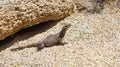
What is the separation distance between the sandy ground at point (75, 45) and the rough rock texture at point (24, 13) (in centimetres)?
28

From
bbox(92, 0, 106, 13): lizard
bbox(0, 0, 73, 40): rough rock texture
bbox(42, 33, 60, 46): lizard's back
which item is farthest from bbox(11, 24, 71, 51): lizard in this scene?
bbox(92, 0, 106, 13): lizard

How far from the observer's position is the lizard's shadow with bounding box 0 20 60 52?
221 inches

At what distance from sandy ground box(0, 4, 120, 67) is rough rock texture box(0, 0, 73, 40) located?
276 millimetres

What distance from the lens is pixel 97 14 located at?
5.91 meters

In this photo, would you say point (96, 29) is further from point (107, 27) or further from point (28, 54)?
point (28, 54)

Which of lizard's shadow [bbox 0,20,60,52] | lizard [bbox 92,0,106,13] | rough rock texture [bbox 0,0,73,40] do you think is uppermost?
rough rock texture [bbox 0,0,73,40]

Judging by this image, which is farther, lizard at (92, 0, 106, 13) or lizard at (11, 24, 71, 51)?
lizard at (92, 0, 106, 13)

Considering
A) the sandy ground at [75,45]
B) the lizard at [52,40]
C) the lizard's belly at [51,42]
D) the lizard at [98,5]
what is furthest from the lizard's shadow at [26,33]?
the lizard at [98,5]

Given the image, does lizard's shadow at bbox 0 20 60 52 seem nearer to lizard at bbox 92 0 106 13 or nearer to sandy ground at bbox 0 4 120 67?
sandy ground at bbox 0 4 120 67

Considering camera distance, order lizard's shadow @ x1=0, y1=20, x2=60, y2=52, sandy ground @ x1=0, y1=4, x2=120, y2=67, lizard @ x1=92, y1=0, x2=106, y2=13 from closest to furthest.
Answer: sandy ground @ x1=0, y1=4, x2=120, y2=67 → lizard's shadow @ x1=0, y1=20, x2=60, y2=52 → lizard @ x1=92, y1=0, x2=106, y2=13

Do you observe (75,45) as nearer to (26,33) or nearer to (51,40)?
(51,40)

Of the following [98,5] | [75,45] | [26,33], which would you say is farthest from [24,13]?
[98,5]

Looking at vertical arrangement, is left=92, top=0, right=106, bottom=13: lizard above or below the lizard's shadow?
above

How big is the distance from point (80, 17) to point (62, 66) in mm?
1772
